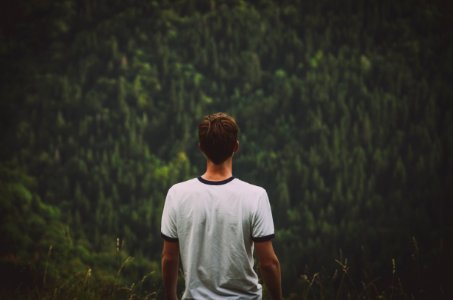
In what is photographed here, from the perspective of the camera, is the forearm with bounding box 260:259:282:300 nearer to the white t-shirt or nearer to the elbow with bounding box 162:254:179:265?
the white t-shirt

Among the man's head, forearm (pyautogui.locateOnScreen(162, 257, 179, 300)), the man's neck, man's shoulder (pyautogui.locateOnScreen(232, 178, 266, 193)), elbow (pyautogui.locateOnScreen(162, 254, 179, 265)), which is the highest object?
the man's head

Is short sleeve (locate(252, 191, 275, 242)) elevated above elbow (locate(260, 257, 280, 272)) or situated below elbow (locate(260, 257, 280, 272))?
above

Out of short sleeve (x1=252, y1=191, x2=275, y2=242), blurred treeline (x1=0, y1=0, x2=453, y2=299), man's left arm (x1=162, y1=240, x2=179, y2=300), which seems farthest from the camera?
Answer: blurred treeline (x1=0, y1=0, x2=453, y2=299)

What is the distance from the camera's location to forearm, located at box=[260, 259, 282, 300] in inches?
68.7

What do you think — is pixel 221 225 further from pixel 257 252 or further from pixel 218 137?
pixel 218 137

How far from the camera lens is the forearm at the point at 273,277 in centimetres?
174

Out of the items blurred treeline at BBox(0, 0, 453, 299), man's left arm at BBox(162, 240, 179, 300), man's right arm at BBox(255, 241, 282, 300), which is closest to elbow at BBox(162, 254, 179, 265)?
man's left arm at BBox(162, 240, 179, 300)

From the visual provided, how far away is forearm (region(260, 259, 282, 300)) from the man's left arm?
0.94 feet

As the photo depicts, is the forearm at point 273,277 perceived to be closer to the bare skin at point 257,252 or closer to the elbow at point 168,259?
the bare skin at point 257,252

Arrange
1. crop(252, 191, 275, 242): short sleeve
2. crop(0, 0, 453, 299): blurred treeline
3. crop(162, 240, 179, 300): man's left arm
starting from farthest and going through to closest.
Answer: crop(0, 0, 453, 299): blurred treeline, crop(162, 240, 179, 300): man's left arm, crop(252, 191, 275, 242): short sleeve

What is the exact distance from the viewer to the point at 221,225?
1.76 metres

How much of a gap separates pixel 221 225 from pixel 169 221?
0.55 ft

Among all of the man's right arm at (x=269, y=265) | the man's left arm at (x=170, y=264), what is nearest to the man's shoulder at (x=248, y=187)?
the man's right arm at (x=269, y=265)

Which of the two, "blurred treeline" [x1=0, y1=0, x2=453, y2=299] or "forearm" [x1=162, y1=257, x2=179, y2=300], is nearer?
"forearm" [x1=162, y1=257, x2=179, y2=300]
